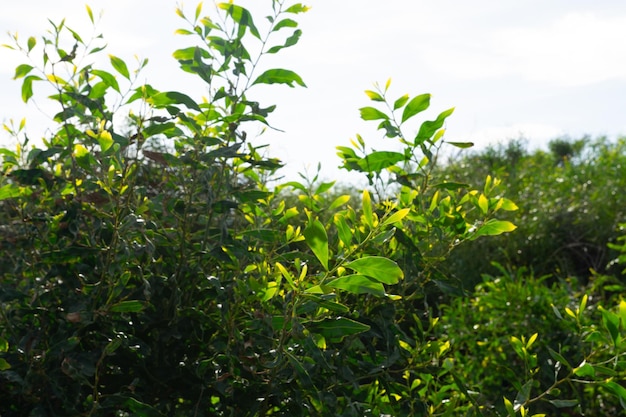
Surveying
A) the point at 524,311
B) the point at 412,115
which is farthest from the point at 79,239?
the point at 524,311

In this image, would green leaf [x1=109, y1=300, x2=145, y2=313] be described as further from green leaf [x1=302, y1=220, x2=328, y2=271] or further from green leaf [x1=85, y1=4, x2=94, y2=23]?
green leaf [x1=85, y1=4, x2=94, y2=23]

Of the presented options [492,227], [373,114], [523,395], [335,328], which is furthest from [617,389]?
[373,114]

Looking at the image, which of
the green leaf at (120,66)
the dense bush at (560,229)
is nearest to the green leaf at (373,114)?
the green leaf at (120,66)

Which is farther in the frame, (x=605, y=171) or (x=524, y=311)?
(x=605, y=171)

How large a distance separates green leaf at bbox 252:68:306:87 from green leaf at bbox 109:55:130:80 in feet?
1.26

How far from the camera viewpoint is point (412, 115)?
2180 millimetres

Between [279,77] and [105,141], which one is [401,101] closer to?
[279,77]

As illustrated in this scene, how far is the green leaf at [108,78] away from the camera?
225 centimetres

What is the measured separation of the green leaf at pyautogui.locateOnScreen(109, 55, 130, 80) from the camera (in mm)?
2270

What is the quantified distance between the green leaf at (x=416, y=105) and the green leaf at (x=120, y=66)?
807mm

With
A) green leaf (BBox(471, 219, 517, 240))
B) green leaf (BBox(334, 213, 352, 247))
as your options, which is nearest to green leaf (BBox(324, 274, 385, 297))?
green leaf (BBox(334, 213, 352, 247))

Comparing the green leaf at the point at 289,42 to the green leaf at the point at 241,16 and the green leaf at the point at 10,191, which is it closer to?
the green leaf at the point at 241,16

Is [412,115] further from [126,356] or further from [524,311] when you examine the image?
[524,311]

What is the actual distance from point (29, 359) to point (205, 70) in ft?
2.91
